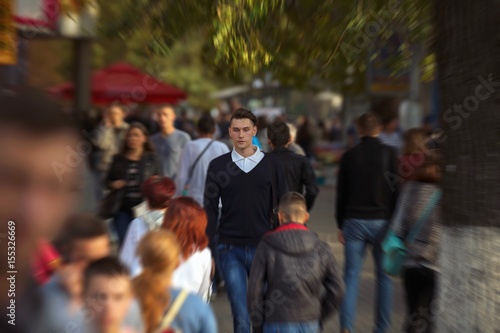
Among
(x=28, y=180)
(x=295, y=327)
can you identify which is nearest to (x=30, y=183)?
(x=28, y=180)

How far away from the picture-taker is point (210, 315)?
3951 mm

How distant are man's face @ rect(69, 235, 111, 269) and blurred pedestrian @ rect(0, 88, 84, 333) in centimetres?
33

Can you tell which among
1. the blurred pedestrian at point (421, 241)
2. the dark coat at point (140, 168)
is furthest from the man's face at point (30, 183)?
the dark coat at point (140, 168)

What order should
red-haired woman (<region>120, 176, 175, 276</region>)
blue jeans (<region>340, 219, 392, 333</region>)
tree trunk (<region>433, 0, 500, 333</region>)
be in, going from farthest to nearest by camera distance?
1. blue jeans (<region>340, 219, 392, 333</region>)
2. red-haired woman (<region>120, 176, 175, 276</region>)
3. tree trunk (<region>433, 0, 500, 333</region>)

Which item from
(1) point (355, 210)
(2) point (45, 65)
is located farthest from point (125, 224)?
(2) point (45, 65)

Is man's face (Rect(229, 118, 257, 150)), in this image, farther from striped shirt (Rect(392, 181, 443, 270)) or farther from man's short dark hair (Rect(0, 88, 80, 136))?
man's short dark hair (Rect(0, 88, 80, 136))

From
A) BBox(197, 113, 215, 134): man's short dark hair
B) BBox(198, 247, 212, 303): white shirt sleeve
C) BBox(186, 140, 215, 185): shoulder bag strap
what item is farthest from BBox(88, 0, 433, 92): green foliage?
BBox(197, 113, 215, 134): man's short dark hair

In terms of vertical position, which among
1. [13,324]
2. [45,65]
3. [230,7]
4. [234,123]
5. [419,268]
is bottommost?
[419,268]

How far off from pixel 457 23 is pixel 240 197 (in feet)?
7.98

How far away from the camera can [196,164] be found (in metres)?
9.17

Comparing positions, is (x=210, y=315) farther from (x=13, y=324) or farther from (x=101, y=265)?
(x=13, y=324)

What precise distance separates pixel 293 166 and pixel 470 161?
3.44 meters

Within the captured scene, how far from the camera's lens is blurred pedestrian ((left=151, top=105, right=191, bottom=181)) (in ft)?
35.0

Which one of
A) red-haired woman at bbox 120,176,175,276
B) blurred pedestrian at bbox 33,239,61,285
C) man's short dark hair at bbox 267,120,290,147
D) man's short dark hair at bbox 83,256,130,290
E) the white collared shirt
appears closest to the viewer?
blurred pedestrian at bbox 33,239,61,285
